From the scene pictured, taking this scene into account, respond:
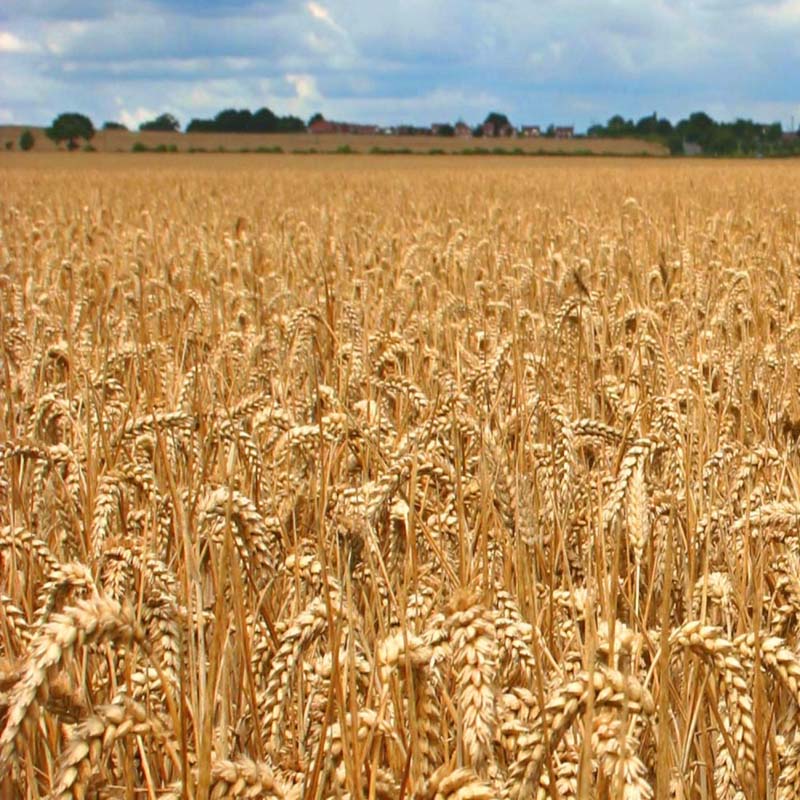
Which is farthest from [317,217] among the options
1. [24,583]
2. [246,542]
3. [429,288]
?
[246,542]

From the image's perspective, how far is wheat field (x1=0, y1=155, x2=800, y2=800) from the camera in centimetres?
98

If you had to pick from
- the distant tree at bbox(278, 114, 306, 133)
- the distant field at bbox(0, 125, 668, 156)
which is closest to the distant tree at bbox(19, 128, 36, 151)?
the distant field at bbox(0, 125, 668, 156)

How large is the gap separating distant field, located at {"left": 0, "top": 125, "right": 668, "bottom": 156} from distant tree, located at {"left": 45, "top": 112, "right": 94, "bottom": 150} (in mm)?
1060

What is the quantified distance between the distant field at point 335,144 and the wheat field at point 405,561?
5831cm

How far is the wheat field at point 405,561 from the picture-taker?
3.22ft

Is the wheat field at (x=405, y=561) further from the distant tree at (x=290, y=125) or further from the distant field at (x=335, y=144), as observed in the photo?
the distant tree at (x=290, y=125)

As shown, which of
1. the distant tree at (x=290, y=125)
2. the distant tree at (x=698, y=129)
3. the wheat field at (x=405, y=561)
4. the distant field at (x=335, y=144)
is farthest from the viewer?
the distant tree at (x=290, y=125)

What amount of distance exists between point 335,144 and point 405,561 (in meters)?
67.1

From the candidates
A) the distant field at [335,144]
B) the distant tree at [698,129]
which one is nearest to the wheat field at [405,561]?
the distant field at [335,144]

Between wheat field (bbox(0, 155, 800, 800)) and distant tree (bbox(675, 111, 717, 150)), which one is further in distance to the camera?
distant tree (bbox(675, 111, 717, 150))

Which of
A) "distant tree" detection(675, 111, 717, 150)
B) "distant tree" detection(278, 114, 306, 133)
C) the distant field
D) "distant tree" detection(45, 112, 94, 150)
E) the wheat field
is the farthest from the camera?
"distant tree" detection(278, 114, 306, 133)

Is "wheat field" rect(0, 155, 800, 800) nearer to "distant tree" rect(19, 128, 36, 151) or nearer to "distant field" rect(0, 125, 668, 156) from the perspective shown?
"distant field" rect(0, 125, 668, 156)

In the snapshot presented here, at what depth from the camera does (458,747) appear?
107 centimetres

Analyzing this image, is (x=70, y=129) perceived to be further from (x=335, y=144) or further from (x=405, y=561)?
(x=405, y=561)
